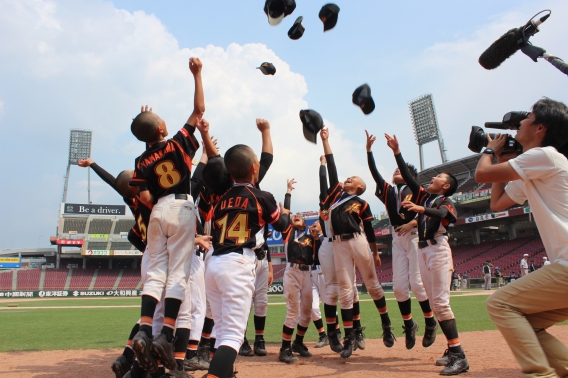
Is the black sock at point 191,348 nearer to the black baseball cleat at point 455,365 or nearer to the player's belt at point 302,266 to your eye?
the player's belt at point 302,266

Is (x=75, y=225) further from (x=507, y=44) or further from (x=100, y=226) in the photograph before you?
(x=507, y=44)

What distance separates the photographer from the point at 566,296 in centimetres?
286

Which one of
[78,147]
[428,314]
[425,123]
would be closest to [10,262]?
[78,147]

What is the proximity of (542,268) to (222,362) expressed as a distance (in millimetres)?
2392

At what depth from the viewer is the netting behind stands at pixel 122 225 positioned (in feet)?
213

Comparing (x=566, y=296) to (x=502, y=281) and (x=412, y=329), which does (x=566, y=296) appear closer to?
(x=412, y=329)

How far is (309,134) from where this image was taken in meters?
6.76

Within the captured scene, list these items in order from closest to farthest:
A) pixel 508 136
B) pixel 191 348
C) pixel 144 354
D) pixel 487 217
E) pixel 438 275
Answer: pixel 144 354
pixel 508 136
pixel 191 348
pixel 438 275
pixel 487 217

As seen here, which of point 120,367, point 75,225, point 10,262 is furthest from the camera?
point 10,262

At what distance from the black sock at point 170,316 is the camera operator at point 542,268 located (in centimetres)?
266

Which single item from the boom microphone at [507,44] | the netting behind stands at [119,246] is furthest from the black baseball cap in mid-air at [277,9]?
the netting behind stands at [119,246]

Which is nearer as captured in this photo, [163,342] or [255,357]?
[163,342]

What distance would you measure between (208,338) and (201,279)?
1439 millimetres

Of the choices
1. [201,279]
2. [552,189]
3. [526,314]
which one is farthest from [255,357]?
[552,189]
